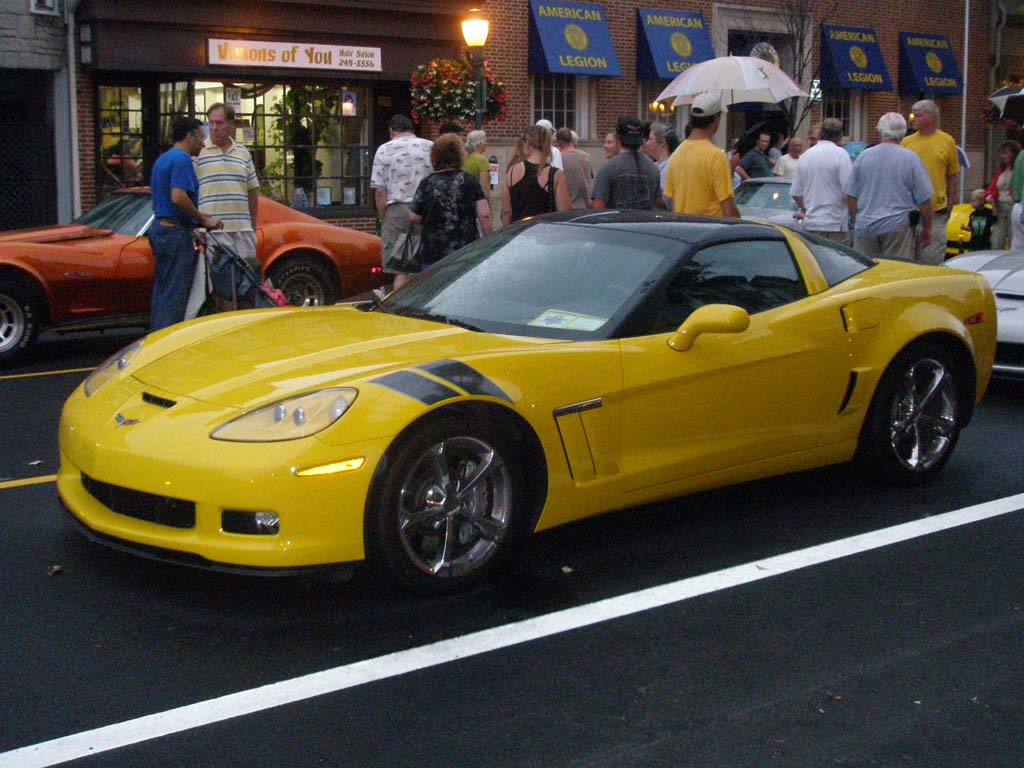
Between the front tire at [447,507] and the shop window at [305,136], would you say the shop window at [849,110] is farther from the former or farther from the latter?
the front tire at [447,507]

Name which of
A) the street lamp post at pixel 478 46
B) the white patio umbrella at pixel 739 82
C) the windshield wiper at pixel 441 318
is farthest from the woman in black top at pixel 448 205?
the street lamp post at pixel 478 46

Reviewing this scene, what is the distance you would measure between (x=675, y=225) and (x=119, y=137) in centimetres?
1468

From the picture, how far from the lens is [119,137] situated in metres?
18.6

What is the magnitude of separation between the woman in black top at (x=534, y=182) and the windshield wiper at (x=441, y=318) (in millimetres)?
4423

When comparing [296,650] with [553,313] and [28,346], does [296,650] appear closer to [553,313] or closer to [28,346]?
[553,313]

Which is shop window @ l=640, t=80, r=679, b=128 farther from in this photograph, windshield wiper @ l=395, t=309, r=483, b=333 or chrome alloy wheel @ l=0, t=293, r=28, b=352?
windshield wiper @ l=395, t=309, r=483, b=333

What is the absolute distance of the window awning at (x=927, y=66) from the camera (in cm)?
2956

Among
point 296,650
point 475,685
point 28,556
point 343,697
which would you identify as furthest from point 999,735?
point 28,556

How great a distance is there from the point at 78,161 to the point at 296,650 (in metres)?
15.4

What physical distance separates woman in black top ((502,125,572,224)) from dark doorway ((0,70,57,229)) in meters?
10.2

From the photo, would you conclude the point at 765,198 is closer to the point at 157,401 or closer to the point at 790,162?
the point at 790,162

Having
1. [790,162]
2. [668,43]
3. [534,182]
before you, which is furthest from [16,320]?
[668,43]

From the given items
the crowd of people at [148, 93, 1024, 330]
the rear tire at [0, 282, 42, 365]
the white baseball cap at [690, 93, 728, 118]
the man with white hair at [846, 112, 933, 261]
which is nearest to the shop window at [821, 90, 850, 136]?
the crowd of people at [148, 93, 1024, 330]

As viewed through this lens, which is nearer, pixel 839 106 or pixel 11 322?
pixel 11 322
